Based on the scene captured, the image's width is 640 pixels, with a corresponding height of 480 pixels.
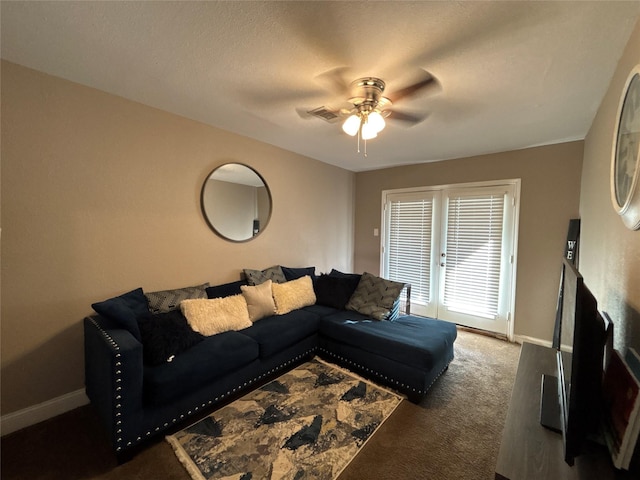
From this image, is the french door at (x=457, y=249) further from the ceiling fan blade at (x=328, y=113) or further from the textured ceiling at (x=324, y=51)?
the ceiling fan blade at (x=328, y=113)

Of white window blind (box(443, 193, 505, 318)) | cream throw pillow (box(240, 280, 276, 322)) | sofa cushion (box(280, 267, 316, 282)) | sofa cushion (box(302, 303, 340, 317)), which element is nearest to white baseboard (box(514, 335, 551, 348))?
white window blind (box(443, 193, 505, 318))

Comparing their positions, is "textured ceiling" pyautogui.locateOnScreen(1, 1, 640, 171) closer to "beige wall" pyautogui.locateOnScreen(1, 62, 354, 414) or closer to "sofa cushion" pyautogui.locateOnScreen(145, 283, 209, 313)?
"beige wall" pyautogui.locateOnScreen(1, 62, 354, 414)

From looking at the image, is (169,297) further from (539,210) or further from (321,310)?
(539,210)

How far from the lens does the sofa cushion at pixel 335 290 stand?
314 cm

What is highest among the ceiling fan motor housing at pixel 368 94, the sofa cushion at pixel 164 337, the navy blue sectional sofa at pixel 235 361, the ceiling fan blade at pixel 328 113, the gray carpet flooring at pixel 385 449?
the ceiling fan motor housing at pixel 368 94

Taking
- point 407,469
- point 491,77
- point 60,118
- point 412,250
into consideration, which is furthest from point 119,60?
point 412,250

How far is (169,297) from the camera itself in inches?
A: 90.5

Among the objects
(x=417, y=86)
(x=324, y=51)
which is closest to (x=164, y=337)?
(x=324, y=51)

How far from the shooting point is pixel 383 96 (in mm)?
1961

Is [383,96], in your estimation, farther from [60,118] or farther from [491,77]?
[60,118]

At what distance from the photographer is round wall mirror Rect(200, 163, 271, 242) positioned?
9.17 ft

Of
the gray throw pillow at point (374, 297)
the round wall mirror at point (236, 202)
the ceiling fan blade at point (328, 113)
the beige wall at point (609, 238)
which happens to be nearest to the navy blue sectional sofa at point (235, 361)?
the gray throw pillow at point (374, 297)

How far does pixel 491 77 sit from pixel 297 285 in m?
2.55

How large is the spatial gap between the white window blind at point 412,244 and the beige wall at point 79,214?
2663 millimetres
